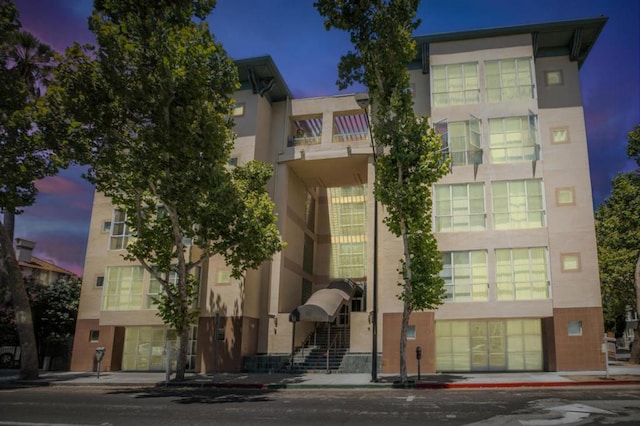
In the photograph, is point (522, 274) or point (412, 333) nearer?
point (522, 274)

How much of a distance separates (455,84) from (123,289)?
20711 mm

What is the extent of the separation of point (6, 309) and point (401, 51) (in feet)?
90.9

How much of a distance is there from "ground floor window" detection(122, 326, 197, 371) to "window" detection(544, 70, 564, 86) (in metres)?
22.2

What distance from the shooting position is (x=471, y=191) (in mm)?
24000

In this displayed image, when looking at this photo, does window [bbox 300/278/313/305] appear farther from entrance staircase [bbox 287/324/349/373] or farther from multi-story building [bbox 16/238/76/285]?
multi-story building [bbox 16/238/76/285]

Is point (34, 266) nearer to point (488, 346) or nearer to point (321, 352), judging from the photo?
Answer: point (321, 352)

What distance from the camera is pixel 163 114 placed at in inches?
671

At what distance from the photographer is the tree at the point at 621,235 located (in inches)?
1007

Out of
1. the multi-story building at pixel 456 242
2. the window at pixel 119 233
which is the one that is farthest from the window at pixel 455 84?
the window at pixel 119 233

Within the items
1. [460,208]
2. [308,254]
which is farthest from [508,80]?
[308,254]

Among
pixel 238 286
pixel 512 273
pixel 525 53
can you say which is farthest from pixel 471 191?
pixel 238 286

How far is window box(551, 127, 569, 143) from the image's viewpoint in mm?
23875

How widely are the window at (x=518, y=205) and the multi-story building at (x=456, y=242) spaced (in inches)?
2.0

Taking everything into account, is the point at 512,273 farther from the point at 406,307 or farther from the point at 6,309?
the point at 6,309
